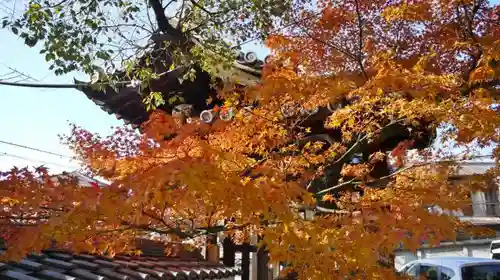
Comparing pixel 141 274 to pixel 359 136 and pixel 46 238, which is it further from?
pixel 359 136

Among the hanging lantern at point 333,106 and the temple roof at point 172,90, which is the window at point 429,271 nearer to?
the hanging lantern at point 333,106

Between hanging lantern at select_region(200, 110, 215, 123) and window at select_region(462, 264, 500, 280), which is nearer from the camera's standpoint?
hanging lantern at select_region(200, 110, 215, 123)

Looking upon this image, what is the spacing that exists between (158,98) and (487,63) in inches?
188

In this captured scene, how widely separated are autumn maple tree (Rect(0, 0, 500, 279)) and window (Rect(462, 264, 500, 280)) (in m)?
2.83

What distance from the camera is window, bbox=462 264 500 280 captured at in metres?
9.09

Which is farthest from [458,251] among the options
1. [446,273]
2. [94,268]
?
[94,268]

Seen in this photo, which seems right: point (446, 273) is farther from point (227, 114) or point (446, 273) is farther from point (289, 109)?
point (227, 114)

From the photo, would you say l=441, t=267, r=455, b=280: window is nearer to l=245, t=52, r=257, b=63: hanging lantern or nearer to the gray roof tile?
l=245, t=52, r=257, b=63: hanging lantern

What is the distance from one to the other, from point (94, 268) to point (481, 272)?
8.12m

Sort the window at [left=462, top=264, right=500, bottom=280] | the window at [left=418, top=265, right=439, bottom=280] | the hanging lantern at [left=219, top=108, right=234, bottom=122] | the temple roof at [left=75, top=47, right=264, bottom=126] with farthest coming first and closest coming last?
the window at [left=418, top=265, right=439, bottom=280] → the window at [left=462, top=264, right=500, bottom=280] → the temple roof at [left=75, top=47, right=264, bottom=126] → the hanging lantern at [left=219, top=108, right=234, bottom=122]

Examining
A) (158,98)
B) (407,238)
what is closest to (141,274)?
(158,98)

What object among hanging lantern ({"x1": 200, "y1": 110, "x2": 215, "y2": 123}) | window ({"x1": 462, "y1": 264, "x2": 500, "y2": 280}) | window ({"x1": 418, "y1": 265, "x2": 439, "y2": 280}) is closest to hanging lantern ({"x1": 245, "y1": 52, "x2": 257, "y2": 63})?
hanging lantern ({"x1": 200, "y1": 110, "x2": 215, "y2": 123})

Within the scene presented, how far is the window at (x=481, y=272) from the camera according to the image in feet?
29.8

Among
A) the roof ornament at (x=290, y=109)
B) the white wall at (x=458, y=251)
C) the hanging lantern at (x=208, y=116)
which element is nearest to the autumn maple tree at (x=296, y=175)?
the roof ornament at (x=290, y=109)
